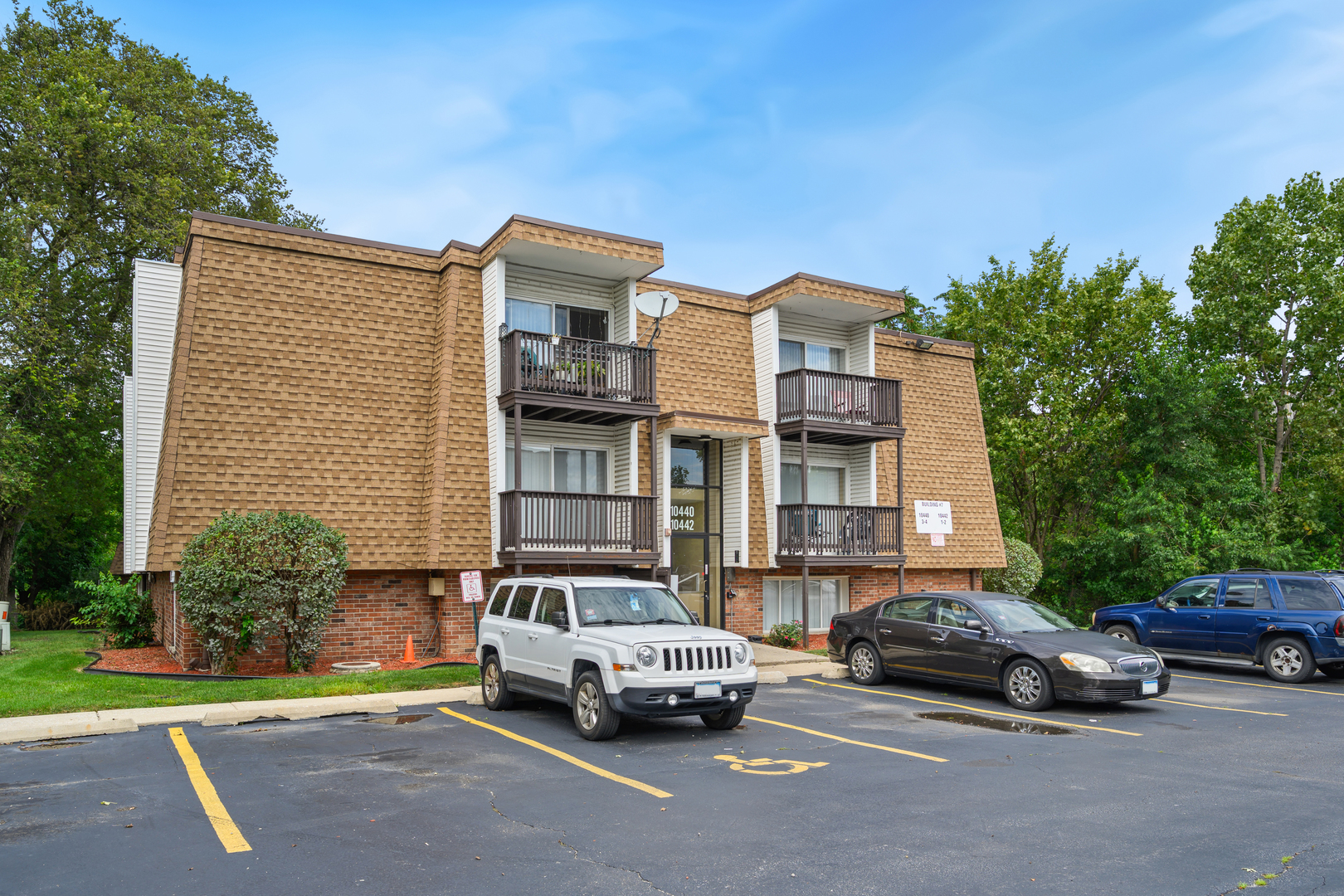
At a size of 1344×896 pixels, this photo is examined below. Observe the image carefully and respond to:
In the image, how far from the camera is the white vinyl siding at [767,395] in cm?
2011

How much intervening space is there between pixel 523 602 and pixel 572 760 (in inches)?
118

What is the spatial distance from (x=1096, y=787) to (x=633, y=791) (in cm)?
387

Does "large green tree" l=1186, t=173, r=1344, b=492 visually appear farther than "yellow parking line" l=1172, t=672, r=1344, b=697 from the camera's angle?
Yes

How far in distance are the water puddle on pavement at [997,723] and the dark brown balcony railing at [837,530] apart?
7.92 m

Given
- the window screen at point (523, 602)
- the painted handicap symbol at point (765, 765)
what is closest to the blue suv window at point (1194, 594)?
the painted handicap symbol at point (765, 765)

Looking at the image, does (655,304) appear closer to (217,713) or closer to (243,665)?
(243,665)

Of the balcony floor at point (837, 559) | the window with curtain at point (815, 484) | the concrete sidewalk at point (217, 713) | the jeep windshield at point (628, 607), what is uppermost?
the window with curtain at point (815, 484)

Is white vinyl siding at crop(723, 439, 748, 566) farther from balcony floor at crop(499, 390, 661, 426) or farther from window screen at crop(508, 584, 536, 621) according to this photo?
window screen at crop(508, 584, 536, 621)

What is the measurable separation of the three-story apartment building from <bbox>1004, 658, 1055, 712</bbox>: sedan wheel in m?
7.07

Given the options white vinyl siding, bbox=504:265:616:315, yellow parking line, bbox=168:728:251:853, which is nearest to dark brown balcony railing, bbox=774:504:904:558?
white vinyl siding, bbox=504:265:616:315

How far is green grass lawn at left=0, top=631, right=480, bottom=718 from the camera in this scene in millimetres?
11094

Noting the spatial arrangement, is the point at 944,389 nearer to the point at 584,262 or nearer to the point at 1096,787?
the point at 584,262

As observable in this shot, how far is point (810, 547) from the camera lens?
19766 mm

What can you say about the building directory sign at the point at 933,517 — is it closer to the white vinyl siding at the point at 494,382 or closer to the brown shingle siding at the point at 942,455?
the brown shingle siding at the point at 942,455
